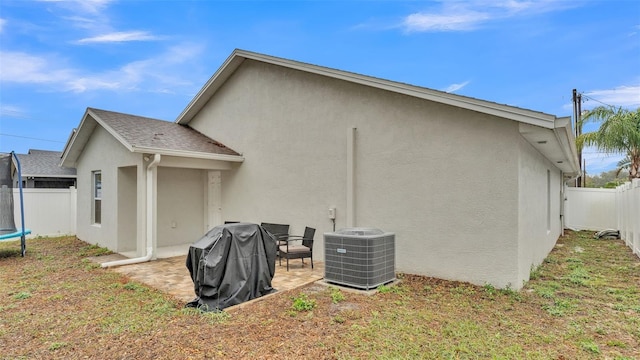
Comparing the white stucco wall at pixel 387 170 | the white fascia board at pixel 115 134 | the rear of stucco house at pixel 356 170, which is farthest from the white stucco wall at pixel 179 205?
the white fascia board at pixel 115 134

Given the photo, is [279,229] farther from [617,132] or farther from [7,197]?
[617,132]

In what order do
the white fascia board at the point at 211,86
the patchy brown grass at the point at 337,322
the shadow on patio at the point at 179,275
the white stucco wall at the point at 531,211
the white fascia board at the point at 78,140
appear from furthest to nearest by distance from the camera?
the white fascia board at the point at 211,86, the white fascia board at the point at 78,140, the shadow on patio at the point at 179,275, the white stucco wall at the point at 531,211, the patchy brown grass at the point at 337,322

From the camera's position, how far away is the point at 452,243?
6402 millimetres

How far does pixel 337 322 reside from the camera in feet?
14.7

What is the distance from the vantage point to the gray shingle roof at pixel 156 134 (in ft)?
27.8

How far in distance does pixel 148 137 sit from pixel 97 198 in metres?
3.72

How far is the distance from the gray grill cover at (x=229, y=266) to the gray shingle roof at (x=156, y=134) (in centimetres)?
410

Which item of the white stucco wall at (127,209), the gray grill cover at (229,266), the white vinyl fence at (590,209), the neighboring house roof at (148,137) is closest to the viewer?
the gray grill cover at (229,266)

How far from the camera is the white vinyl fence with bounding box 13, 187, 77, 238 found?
12.6 meters

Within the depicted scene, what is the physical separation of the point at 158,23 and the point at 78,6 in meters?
2.70

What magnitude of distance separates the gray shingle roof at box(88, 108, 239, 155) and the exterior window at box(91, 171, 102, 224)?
2085 mm

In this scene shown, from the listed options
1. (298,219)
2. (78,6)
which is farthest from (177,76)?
(298,219)

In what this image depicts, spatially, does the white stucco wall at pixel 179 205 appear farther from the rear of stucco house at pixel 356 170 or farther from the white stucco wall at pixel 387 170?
the white stucco wall at pixel 387 170

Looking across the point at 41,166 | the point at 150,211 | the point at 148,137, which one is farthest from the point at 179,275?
the point at 41,166
